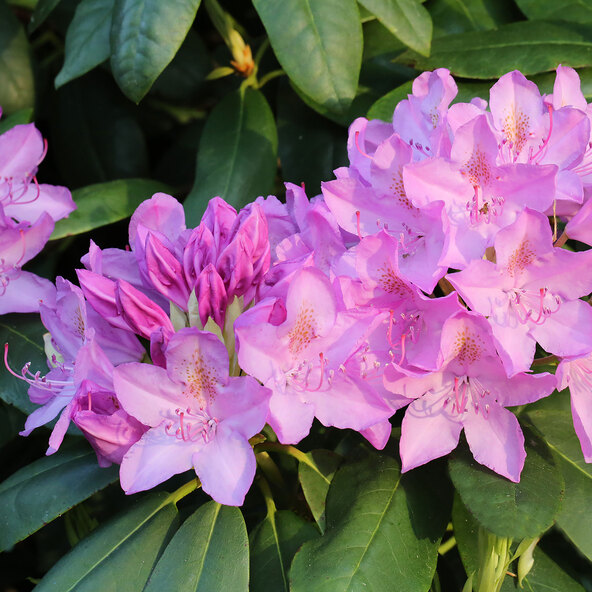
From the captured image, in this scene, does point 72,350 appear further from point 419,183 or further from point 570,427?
point 570,427

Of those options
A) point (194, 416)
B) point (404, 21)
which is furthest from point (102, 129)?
point (194, 416)

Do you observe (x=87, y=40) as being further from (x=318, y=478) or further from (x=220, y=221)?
(x=318, y=478)

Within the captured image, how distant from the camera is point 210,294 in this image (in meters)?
0.85

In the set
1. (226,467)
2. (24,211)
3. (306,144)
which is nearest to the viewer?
(226,467)

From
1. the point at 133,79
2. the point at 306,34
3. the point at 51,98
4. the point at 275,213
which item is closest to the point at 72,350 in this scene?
the point at 275,213

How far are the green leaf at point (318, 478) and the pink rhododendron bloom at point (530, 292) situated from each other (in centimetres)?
30

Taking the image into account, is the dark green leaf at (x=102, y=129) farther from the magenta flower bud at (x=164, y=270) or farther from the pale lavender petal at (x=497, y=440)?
the pale lavender petal at (x=497, y=440)

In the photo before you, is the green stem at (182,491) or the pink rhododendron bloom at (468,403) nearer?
the pink rhododendron bloom at (468,403)

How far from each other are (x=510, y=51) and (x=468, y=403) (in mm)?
616

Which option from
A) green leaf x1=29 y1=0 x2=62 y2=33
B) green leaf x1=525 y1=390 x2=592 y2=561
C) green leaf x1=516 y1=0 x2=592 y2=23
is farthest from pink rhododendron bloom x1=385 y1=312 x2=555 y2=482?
green leaf x1=29 y1=0 x2=62 y2=33

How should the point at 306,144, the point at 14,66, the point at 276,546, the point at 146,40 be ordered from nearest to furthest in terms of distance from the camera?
the point at 276,546 → the point at 146,40 → the point at 306,144 → the point at 14,66

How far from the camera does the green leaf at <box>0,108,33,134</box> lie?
4.55ft

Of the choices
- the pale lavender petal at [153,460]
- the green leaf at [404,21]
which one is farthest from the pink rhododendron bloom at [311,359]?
the green leaf at [404,21]

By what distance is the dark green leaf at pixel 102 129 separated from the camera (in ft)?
5.24
